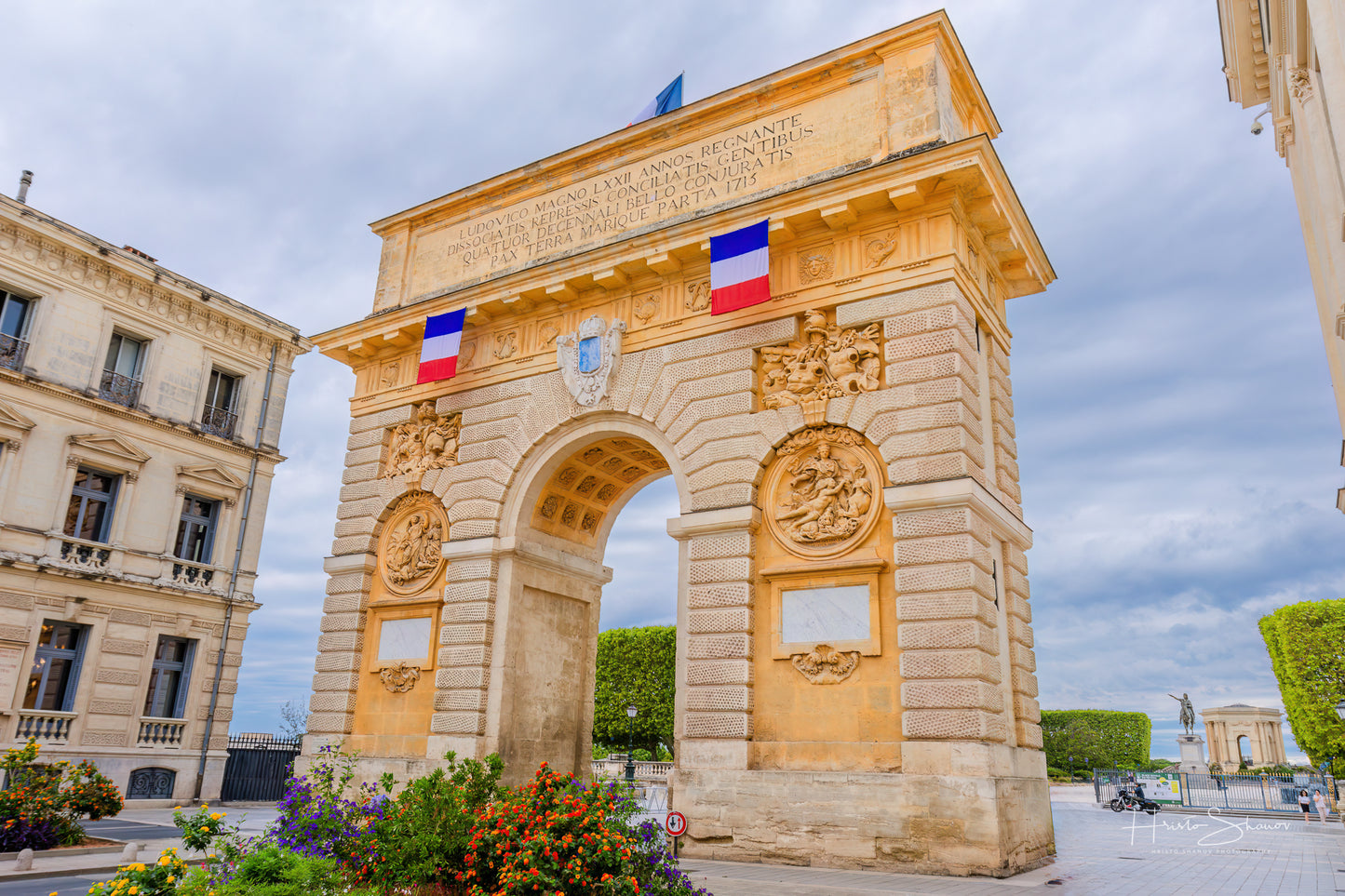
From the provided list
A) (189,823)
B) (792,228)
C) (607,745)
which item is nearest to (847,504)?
(792,228)

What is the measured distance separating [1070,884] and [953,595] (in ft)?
12.9

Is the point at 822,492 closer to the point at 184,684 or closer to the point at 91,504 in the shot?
the point at 184,684

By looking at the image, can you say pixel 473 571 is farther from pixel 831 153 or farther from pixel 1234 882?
pixel 1234 882

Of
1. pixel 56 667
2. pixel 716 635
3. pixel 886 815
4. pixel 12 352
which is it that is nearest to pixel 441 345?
pixel 716 635

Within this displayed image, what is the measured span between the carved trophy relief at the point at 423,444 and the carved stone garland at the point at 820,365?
753cm

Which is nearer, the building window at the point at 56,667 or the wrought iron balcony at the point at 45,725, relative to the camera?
the wrought iron balcony at the point at 45,725

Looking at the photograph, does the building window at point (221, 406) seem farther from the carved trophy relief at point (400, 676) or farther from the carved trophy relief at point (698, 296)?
the carved trophy relief at point (698, 296)

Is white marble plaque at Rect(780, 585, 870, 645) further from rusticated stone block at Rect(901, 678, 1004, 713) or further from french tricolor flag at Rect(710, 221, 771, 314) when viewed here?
french tricolor flag at Rect(710, 221, 771, 314)

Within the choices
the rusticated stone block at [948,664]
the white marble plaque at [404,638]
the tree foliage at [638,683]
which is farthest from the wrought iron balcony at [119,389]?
the tree foliage at [638,683]

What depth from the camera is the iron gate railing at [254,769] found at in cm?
2619

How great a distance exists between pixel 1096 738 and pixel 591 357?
58.0m

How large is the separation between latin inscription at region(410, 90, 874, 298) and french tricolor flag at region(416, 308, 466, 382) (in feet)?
5.27

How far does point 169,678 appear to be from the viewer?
81.8 ft

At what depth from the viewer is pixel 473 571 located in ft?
56.9
